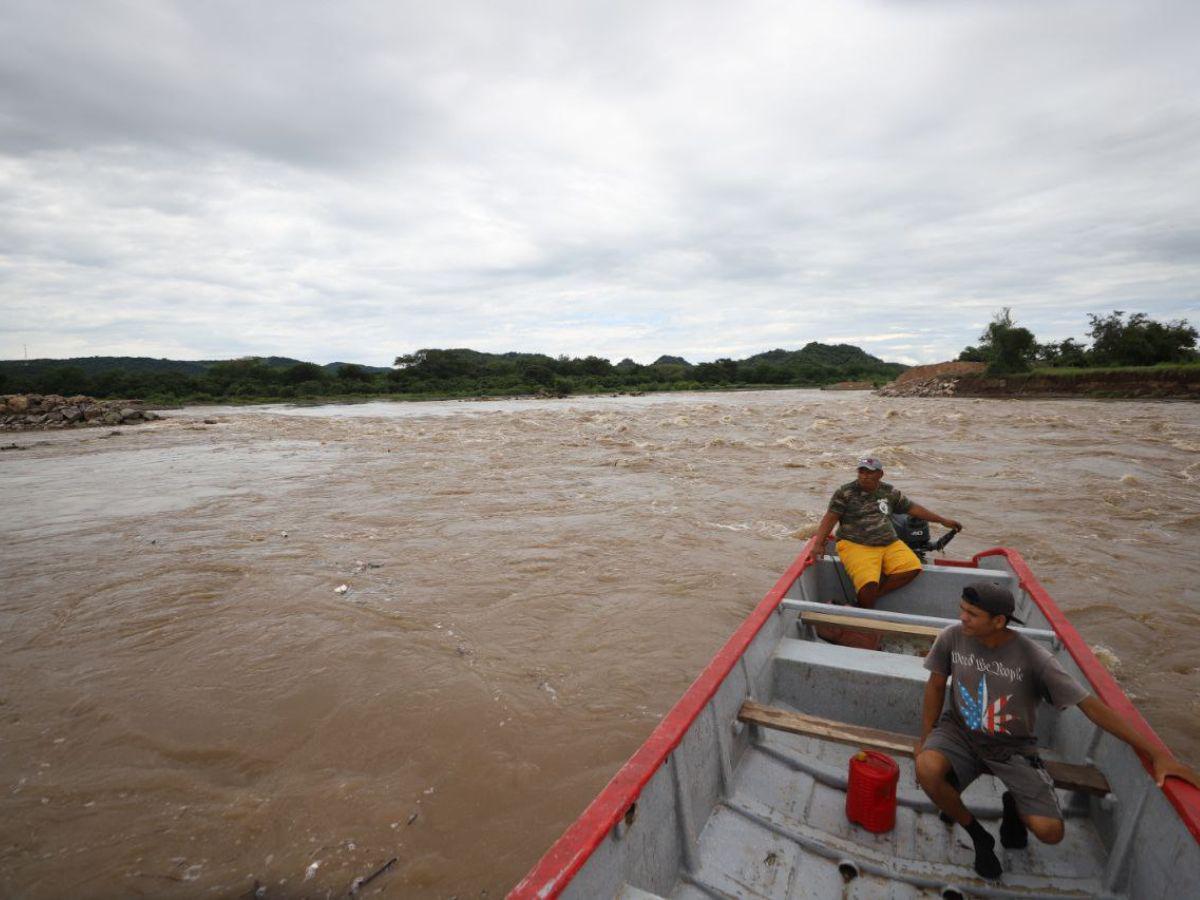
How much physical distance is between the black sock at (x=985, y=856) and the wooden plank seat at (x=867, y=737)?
38cm

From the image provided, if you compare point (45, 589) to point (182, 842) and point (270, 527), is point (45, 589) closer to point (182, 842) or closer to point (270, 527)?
point (270, 527)

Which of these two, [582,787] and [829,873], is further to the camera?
[582,787]

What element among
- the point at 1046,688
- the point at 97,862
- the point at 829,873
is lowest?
the point at 97,862

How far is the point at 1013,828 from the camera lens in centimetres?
270

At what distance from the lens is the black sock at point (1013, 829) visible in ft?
8.84

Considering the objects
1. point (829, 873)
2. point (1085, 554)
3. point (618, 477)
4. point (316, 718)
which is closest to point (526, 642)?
point (316, 718)

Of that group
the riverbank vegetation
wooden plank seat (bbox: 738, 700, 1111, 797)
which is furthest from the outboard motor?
the riverbank vegetation

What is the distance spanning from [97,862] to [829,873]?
146 inches

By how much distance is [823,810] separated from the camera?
302 centimetres

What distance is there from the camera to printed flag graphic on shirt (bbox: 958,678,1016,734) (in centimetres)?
274

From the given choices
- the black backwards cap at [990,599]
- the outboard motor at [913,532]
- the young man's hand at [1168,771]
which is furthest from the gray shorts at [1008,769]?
the outboard motor at [913,532]

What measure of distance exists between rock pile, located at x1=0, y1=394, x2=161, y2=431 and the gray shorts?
43699 mm

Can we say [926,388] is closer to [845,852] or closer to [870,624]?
[870,624]

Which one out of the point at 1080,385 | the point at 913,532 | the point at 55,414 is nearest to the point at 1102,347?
the point at 1080,385
